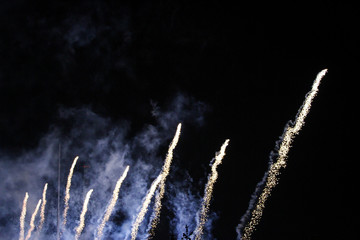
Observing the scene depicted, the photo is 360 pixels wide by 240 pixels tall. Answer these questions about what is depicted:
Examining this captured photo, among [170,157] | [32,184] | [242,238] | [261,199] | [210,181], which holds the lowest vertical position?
[242,238]

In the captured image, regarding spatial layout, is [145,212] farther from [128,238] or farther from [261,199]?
[261,199]

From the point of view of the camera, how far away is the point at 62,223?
29844 mm

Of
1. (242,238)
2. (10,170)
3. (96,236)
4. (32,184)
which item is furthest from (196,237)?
(10,170)

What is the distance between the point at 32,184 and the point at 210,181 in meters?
19.4

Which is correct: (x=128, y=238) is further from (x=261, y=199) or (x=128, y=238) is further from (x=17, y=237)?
(x=261, y=199)

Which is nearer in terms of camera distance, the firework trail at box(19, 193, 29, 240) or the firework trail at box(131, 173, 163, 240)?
the firework trail at box(131, 173, 163, 240)

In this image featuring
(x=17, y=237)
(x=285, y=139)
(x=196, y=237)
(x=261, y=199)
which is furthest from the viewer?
(x=17, y=237)

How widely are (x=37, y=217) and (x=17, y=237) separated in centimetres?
257

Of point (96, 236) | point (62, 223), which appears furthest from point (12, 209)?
point (96, 236)

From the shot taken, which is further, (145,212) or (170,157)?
(145,212)

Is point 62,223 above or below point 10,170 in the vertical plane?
below

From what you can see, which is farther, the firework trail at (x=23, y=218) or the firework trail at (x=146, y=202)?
the firework trail at (x=23, y=218)

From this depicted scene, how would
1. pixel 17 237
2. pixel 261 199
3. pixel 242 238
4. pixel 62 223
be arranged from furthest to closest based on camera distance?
pixel 17 237 < pixel 62 223 < pixel 242 238 < pixel 261 199

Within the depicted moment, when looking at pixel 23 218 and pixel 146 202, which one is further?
pixel 23 218
